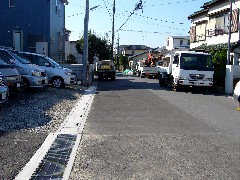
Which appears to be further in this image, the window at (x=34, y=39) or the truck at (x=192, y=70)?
the window at (x=34, y=39)

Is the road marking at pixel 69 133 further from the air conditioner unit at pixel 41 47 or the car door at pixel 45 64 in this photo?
the air conditioner unit at pixel 41 47

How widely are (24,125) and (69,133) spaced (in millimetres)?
1219

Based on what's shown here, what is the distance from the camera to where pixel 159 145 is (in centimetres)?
696

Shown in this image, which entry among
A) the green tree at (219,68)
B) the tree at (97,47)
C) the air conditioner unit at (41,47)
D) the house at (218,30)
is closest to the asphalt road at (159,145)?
the house at (218,30)

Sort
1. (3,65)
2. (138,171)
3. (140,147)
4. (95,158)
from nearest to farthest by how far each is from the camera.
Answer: (138,171), (95,158), (140,147), (3,65)

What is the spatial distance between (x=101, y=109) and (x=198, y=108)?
3.57 m

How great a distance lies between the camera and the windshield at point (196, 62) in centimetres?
1933

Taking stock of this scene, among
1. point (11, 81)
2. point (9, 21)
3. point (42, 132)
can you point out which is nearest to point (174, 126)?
point (42, 132)

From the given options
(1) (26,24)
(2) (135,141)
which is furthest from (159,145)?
(1) (26,24)

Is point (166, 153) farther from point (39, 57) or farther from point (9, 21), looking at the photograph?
point (9, 21)

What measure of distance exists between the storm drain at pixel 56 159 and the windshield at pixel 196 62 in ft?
41.8

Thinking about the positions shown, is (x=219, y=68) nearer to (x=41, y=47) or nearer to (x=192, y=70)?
(x=192, y=70)

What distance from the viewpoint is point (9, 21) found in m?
28.1

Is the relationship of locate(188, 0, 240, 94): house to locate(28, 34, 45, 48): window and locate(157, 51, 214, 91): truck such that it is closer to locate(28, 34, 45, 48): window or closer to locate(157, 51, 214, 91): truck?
locate(157, 51, 214, 91): truck
